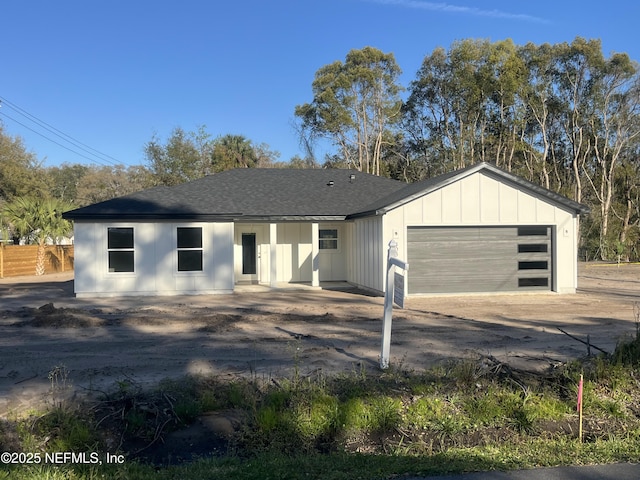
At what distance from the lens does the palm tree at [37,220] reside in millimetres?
29219

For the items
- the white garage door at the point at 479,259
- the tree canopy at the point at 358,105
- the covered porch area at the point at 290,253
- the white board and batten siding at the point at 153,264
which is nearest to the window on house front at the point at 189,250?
the white board and batten siding at the point at 153,264

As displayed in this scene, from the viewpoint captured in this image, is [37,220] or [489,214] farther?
[37,220]

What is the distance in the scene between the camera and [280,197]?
858 inches

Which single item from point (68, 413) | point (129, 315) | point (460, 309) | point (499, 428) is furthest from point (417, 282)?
point (68, 413)

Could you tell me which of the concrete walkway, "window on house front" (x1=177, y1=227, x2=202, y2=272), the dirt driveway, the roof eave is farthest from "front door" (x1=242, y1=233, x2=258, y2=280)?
the concrete walkway

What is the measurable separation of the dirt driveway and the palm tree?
1355 centimetres

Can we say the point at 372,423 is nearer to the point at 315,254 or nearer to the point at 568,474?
the point at 568,474

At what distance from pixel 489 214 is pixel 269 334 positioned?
9.42 m

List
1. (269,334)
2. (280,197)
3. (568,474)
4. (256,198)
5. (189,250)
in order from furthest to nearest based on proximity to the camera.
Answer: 1. (280,197)
2. (256,198)
3. (189,250)
4. (269,334)
5. (568,474)

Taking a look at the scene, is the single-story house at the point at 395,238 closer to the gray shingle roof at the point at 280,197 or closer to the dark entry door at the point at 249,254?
the gray shingle roof at the point at 280,197

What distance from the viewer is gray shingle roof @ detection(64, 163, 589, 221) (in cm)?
1725

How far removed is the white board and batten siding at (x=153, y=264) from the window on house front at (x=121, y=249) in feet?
0.48

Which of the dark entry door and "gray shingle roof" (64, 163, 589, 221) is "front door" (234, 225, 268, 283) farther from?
"gray shingle roof" (64, 163, 589, 221)

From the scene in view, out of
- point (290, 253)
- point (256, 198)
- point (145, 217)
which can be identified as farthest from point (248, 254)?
point (145, 217)
